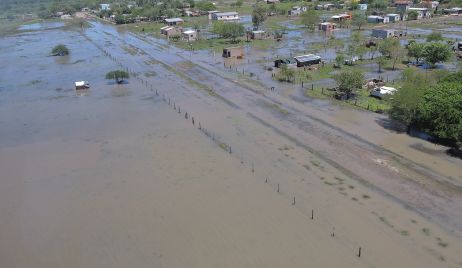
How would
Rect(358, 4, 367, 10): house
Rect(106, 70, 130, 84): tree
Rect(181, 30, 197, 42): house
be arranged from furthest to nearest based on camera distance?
Rect(358, 4, 367, 10): house, Rect(181, 30, 197, 42): house, Rect(106, 70, 130, 84): tree

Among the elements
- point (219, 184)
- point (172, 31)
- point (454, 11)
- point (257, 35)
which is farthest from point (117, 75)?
point (454, 11)

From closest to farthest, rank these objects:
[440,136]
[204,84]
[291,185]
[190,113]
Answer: [291,185], [440,136], [190,113], [204,84]

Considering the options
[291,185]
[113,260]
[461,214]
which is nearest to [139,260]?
[113,260]

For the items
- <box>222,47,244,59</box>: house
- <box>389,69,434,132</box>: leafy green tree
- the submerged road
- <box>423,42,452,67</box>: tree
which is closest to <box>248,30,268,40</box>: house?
<box>222,47,244,59</box>: house

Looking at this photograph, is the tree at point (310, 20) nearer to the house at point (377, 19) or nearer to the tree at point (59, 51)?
the house at point (377, 19)

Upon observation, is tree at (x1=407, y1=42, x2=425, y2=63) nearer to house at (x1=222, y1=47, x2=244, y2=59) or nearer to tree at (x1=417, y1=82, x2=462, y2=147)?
tree at (x1=417, y1=82, x2=462, y2=147)

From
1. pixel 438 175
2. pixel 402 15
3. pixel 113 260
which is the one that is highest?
pixel 402 15

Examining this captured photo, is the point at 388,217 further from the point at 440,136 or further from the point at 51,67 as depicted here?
the point at 51,67
